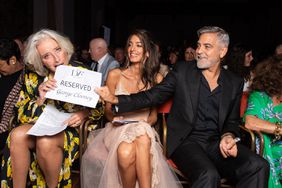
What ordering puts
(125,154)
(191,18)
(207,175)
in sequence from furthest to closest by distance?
(191,18) < (125,154) < (207,175)

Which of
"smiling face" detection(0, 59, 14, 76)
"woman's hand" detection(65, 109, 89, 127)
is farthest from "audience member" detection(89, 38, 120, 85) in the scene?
"woman's hand" detection(65, 109, 89, 127)

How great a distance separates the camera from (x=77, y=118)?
138 inches

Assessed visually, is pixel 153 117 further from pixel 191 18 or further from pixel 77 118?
pixel 191 18

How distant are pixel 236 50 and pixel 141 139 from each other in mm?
2245

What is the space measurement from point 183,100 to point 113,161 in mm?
752

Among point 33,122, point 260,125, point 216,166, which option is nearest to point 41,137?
point 33,122

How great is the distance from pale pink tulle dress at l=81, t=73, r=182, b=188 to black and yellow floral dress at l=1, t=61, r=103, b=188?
0.19 metres

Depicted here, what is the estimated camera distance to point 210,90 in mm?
3428

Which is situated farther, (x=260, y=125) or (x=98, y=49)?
(x=98, y=49)

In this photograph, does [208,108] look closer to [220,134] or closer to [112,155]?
[220,134]

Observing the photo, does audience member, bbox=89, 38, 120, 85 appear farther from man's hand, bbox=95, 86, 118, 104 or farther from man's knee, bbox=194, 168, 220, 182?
man's knee, bbox=194, 168, 220, 182

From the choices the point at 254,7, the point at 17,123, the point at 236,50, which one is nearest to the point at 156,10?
the point at 254,7

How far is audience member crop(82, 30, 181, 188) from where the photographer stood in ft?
10.2

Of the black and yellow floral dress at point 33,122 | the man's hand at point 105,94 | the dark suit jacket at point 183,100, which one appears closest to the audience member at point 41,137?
the black and yellow floral dress at point 33,122
